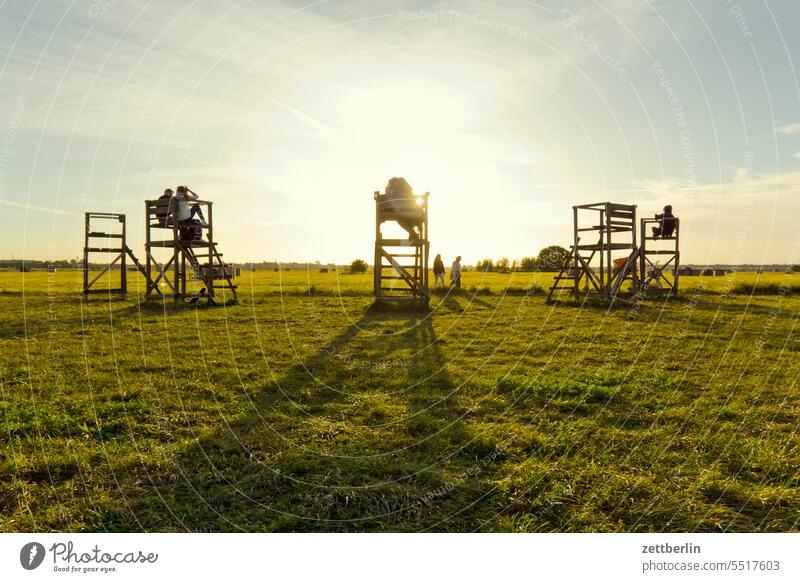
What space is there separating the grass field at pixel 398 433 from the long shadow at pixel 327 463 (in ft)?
0.09

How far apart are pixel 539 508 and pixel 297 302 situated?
20.6 metres

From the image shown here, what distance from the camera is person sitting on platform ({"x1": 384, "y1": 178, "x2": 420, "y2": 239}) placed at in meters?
20.7

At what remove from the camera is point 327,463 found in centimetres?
554

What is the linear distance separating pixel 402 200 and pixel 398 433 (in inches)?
601

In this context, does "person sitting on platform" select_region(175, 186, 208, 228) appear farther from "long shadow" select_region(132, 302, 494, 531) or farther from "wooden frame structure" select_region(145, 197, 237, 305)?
"long shadow" select_region(132, 302, 494, 531)

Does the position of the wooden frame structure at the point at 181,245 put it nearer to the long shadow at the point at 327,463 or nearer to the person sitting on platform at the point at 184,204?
the person sitting on platform at the point at 184,204

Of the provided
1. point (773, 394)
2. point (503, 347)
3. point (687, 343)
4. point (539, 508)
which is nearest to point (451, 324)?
point (503, 347)

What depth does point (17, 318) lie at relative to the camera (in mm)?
17500

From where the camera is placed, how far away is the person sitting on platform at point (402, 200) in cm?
2070

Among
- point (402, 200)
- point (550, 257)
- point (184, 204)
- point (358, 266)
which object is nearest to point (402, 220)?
point (402, 200)

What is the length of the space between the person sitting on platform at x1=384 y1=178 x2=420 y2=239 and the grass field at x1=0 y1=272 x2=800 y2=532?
8.28 metres

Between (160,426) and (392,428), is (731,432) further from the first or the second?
(160,426)

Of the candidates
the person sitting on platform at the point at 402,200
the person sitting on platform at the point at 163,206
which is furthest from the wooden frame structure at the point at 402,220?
the person sitting on platform at the point at 163,206
